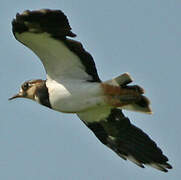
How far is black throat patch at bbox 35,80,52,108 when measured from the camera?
13852 mm

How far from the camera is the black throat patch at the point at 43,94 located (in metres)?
13.9

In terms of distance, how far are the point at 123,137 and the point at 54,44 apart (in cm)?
256

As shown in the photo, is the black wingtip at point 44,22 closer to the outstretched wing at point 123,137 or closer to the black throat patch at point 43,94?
the black throat patch at point 43,94

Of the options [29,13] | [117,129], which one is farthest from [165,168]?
[29,13]

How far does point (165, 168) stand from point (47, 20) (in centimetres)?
389

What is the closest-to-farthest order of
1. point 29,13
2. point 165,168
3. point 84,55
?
point 29,13 < point 84,55 < point 165,168

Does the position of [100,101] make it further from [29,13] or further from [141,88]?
[29,13]

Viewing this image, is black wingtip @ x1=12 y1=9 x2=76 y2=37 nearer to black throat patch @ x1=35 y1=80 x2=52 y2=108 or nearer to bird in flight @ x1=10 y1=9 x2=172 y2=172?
bird in flight @ x1=10 y1=9 x2=172 y2=172

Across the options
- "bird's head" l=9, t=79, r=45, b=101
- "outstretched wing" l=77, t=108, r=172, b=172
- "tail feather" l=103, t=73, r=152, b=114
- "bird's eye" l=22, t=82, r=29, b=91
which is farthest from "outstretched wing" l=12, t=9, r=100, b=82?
"outstretched wing" l=77, t=108, r=172, b=172

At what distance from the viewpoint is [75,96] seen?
1364 centimetres

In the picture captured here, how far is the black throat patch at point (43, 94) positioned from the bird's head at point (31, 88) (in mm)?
19

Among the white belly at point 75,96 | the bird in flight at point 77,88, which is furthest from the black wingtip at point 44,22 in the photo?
the white belly at point 75,96

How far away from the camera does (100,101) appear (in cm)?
1365

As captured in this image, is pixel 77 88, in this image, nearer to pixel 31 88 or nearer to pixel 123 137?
pixel 31 88
